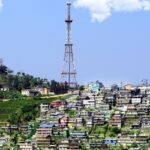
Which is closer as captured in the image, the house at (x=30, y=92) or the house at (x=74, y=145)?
the house at (x=74, y=145)

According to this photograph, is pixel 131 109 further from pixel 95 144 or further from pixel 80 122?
pixel 95 144

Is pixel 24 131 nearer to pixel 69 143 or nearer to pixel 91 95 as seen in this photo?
pixel 69 143


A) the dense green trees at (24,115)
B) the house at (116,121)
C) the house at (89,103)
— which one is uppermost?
the house at (89,103)

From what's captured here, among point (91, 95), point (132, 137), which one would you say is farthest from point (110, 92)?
point (132, 137)

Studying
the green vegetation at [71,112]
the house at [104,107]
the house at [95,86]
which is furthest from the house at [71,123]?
the house at [95,86]

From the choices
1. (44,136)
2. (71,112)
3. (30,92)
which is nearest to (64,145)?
(44,136)

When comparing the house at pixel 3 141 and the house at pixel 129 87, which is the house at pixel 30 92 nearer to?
the house at pixel 129 87

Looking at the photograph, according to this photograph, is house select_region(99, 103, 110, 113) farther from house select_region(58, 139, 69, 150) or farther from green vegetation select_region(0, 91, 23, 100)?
house select_region(58, 139, 69, 150)

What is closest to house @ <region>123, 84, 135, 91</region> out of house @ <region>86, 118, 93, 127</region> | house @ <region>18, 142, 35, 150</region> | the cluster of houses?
the cluster of houses
